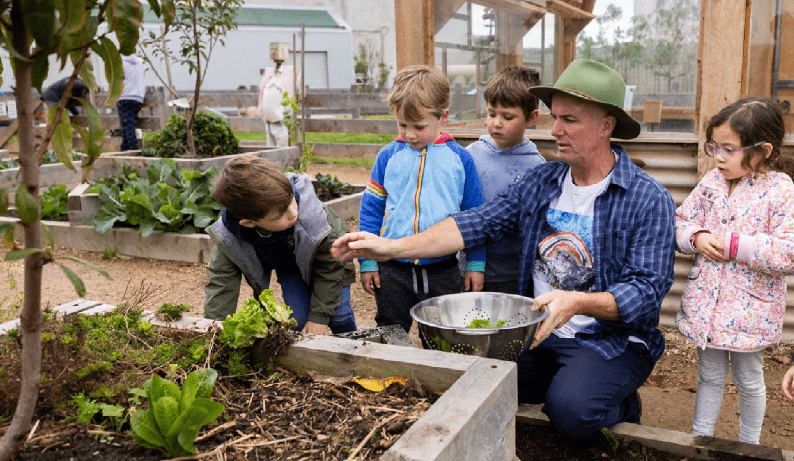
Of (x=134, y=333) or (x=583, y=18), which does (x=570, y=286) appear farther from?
(x=583, y=18)

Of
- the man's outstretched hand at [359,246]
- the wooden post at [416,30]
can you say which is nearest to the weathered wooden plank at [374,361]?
the man's outstretched hand at [359,246]

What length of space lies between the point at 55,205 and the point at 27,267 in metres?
6.05

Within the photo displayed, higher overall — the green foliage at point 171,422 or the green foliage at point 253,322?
the green foliage at point 253,322

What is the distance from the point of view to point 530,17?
445cm

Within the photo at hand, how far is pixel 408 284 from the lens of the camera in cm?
324

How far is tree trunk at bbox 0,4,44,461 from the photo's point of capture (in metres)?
1.30

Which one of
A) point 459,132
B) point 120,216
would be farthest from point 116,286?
point 459,132

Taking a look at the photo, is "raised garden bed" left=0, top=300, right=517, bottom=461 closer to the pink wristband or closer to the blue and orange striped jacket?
the blue and orange striped jacket

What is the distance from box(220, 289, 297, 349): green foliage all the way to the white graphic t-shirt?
108cm

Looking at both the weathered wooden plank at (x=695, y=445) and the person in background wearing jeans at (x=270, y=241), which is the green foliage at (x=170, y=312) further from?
the weathered wooden plank at (x=695, y=445)

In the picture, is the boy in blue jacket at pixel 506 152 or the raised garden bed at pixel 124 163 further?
the raised garden bed at pixel 124 163

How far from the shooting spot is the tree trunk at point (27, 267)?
1.30m

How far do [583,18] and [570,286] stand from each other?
230 centimetres

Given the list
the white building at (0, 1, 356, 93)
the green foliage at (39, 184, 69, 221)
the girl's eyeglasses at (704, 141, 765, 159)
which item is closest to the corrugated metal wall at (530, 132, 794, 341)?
the girl's eyeglasses at (704, 141, 765, 159)
